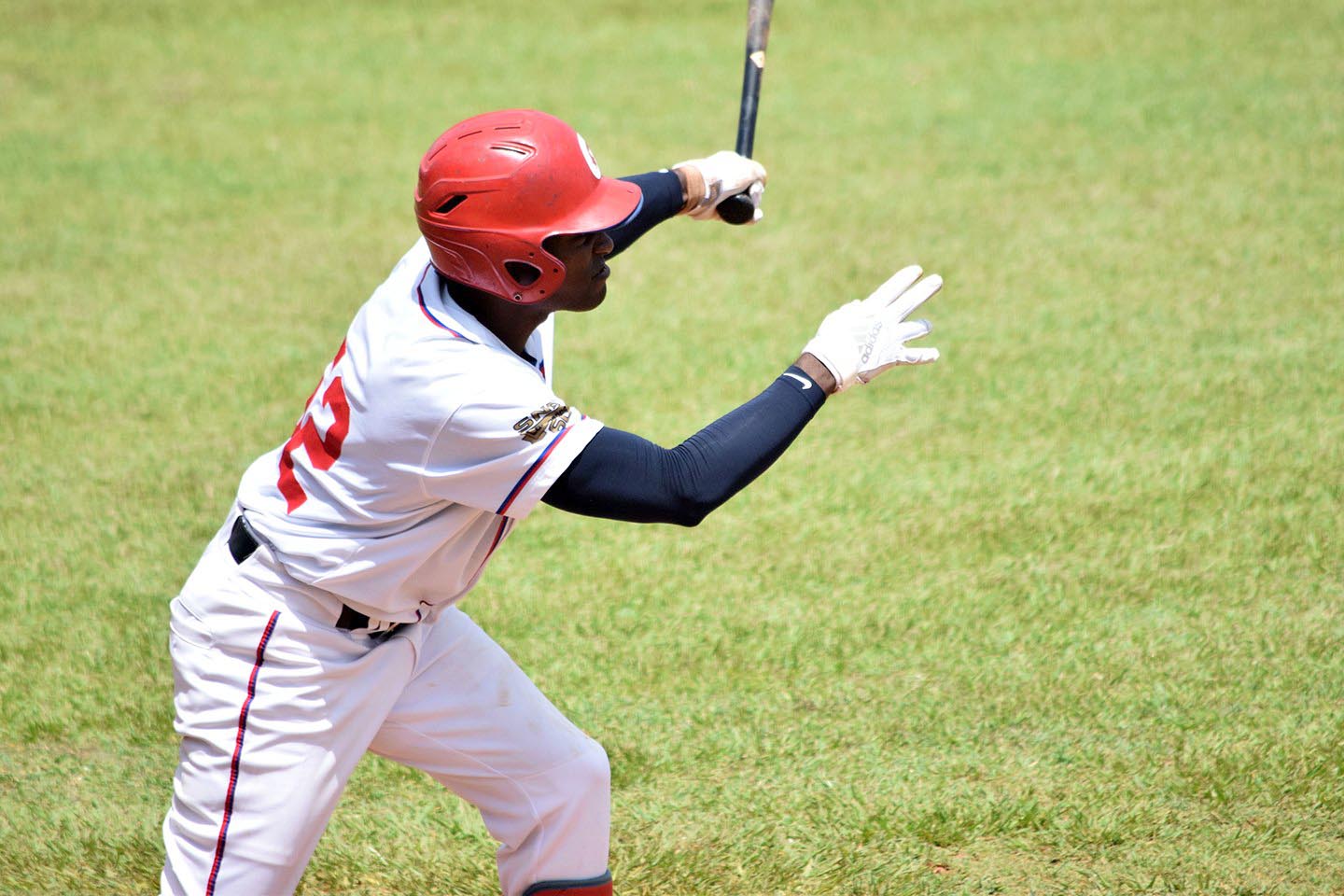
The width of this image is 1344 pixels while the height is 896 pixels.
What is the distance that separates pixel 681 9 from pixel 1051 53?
3229 millimetres

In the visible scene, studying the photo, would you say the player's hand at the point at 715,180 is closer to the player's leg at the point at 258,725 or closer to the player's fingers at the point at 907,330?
the player's fingers at the point at 907,330

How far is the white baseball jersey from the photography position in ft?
9.07

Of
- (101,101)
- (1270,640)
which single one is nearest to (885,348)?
(1270,640)

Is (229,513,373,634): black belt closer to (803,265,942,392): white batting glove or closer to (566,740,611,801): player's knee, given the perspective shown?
(566,740,611,801): player's knee

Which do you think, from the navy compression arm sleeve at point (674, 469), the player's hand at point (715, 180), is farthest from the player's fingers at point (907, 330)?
the player's hand at point (715, 180)

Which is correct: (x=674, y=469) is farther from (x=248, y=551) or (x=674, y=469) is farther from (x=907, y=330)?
(x=248, y=551)

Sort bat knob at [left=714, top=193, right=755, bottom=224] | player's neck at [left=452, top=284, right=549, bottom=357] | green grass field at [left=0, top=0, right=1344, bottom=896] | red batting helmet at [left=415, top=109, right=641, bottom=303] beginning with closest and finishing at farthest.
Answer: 1. red batting helmet at [left=415, top=109, right=641, bottom=303]
2. player's neck at [left=452, top=284, right=549, bottom=357]
3. bat knob at [left=714, top=193, right=755, bottom=224]
4. green grass field at [left=0, top=0, right=1344, bottom=896]

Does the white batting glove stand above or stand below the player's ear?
below

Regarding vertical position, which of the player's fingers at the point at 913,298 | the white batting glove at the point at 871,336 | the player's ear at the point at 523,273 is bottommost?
the white batting glove at the point at 871,336

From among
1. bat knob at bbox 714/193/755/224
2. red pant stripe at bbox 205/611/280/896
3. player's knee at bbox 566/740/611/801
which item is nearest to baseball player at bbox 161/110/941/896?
red pant stripe at bbox 205/611/280/896

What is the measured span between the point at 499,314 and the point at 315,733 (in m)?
0.98

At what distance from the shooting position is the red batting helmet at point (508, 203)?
9.34 feet

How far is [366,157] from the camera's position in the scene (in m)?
9.59

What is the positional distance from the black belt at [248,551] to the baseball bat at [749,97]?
1640 millimetres
